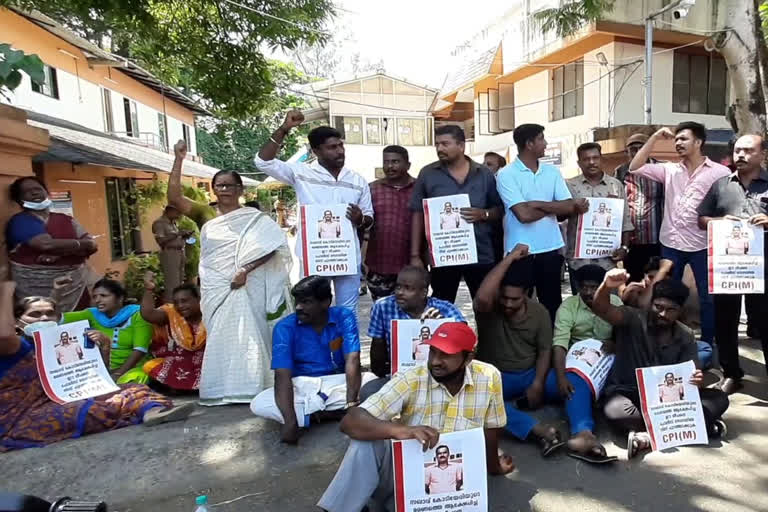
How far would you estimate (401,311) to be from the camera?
362 centimetres

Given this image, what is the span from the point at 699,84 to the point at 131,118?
47.9 ft

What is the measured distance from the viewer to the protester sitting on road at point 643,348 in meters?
3.32

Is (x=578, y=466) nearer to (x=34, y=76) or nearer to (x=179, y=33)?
Result: (x=34, y=76)

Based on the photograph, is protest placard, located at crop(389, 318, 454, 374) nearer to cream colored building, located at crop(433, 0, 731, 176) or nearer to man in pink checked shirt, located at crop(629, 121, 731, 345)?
man in pink checked shirt, located at crop(629, 121, 731, 345)

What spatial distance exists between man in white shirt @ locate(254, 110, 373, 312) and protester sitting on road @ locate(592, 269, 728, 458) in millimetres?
1733

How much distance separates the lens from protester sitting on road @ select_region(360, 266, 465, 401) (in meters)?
3.41

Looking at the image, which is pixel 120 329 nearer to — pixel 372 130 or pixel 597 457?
pixel 597 457

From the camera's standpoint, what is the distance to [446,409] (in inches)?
102

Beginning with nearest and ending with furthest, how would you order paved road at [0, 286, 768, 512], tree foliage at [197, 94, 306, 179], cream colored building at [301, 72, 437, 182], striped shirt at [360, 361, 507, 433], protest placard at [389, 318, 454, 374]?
striped shirt at [360, 361, 507, 433]
paved road at [0, 286, 768, 512]
protest placard at [389, 318, 454, 374]
cream colored building at [301, 72, 437, 182]
tree foliage at [197, 94, 306, 179]

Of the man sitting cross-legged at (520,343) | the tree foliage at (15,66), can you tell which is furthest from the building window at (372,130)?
the tree foliage at (15,66)

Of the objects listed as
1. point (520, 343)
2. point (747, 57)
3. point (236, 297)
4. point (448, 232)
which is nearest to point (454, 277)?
point (448, 232)

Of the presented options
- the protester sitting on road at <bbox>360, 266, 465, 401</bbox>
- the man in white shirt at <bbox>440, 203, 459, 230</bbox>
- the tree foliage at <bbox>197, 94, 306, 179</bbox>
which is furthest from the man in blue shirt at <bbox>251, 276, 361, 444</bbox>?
the tree foliage at <bbox>197, 94, 306, 179</bbox>

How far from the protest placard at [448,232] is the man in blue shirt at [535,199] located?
362 mm

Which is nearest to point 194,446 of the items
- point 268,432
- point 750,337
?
point 268,432
